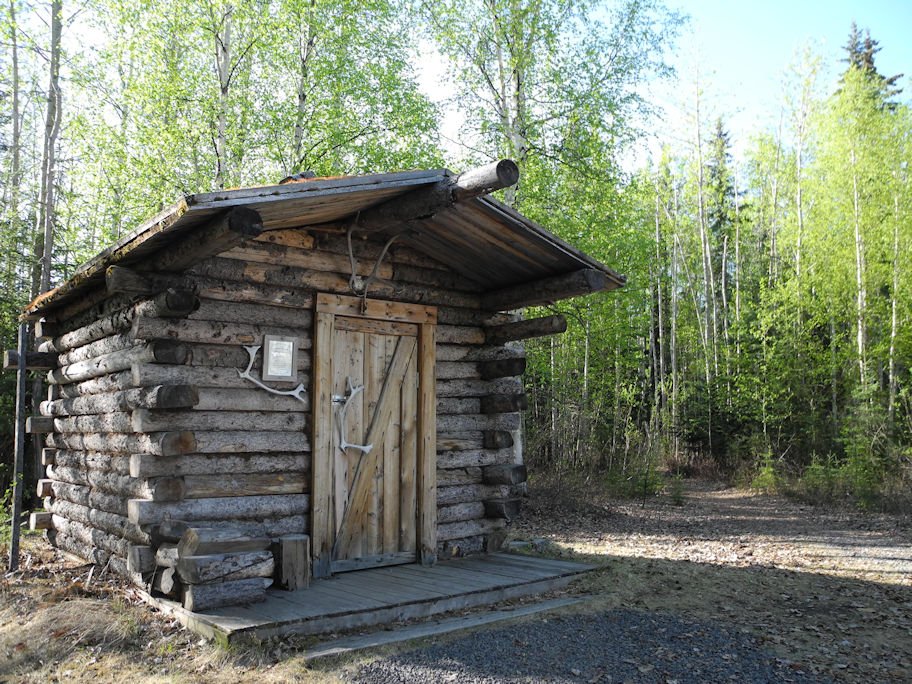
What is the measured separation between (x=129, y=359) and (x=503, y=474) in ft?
13.2

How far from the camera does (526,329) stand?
8.13 meters

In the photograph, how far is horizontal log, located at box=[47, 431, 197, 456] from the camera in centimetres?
593

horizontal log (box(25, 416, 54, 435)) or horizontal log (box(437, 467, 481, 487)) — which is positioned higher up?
horizontal log (box(25, 416, 54, 435))

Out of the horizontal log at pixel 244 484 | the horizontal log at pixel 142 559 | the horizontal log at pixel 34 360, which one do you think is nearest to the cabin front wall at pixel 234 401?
the horizontal log at pixel 244 484

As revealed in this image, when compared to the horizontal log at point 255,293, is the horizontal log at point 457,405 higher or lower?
lower

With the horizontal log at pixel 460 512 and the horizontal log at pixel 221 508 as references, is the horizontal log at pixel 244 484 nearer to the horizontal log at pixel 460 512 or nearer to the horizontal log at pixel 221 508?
the horizontal log at pixel 221 508

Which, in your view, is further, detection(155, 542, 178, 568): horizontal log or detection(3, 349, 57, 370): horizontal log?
detection(3, 349, 57, 370): horizontal log

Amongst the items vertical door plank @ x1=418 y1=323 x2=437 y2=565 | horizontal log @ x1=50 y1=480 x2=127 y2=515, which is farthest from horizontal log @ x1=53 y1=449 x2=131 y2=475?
vertical door plank @ x1=418 y1=323 x2=437 y2=565

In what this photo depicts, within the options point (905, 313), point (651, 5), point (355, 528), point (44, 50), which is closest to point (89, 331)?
point (355, 528)

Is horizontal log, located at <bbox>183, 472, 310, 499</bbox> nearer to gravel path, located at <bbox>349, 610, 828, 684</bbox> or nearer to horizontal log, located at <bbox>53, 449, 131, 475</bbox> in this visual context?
horizontal log, located at <bbox>53, 449, 131, 475</bbox>

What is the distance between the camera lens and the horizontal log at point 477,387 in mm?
8031

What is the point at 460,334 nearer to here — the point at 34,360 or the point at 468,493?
the point at 468,493

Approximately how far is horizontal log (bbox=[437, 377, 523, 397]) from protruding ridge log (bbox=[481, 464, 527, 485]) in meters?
0.84

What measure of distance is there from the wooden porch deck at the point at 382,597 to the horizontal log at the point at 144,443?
117 centimetres
